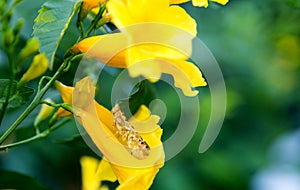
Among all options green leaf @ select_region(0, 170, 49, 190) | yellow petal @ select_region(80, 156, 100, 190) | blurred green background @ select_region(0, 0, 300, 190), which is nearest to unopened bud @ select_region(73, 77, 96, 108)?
yellow petal @ select_region(80, 156, 100, 190)

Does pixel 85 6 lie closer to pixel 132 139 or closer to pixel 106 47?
pixel 106 47

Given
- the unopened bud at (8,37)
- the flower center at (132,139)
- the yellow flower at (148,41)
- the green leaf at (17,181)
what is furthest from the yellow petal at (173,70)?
the green leaf at (17,181)

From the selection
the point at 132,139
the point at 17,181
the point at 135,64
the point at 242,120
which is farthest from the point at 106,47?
the point at 242,120

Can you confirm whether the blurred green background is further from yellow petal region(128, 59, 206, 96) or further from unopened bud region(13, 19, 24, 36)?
unopened bud region(13, 19, 24, 36)

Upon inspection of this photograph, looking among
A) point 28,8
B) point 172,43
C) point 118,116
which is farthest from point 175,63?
point 28,8

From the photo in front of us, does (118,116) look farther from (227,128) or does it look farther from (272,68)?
(272,68)
